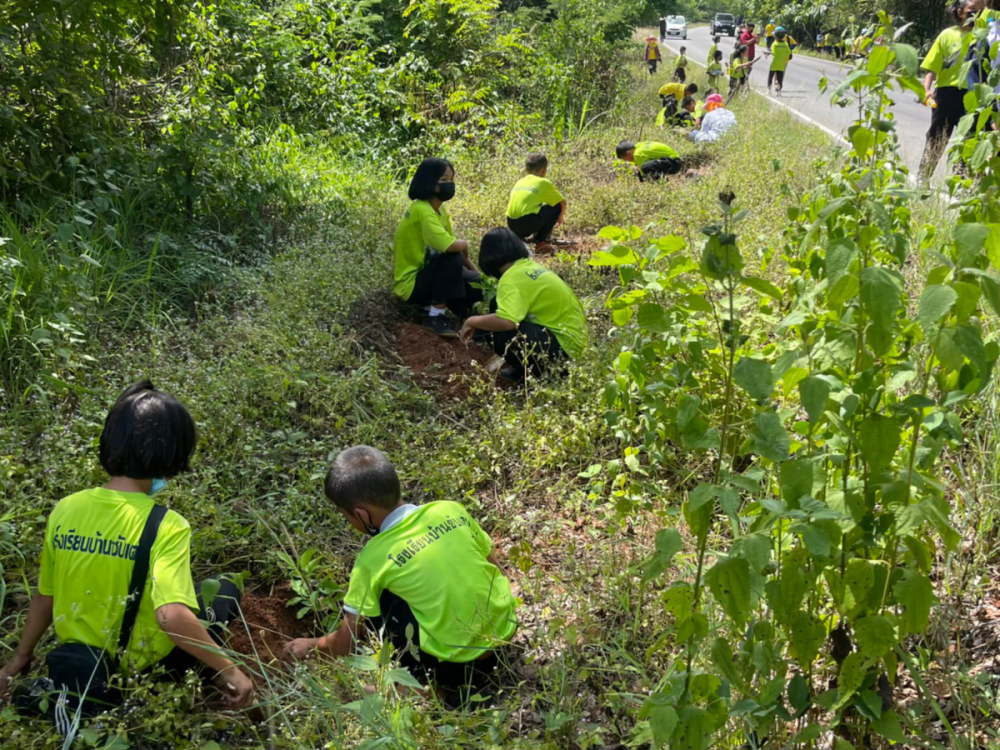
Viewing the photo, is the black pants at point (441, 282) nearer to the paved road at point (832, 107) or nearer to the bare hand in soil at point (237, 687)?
the paved road at point (832, 107)

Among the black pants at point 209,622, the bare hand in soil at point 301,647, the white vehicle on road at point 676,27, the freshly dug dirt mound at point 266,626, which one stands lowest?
the white vehicle on road at point 676,27

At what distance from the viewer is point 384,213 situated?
6.78 m

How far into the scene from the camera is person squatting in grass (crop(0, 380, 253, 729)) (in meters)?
2.37

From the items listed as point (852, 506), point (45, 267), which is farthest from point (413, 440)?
point (852, 506)

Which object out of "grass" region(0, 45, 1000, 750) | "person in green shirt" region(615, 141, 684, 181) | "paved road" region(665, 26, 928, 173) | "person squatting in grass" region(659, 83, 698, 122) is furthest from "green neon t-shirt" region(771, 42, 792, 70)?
"person squatting in grass" region(659, 83, 698, 122)

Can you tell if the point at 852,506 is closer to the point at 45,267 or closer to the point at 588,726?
→ the point at 588,726

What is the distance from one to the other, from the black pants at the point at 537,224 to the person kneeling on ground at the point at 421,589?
173 inches

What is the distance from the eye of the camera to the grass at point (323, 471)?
231 cm

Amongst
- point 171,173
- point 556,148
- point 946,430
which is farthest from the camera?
point 556,148

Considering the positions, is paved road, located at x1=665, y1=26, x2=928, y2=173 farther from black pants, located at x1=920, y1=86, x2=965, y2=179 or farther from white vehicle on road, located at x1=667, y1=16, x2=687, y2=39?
white vehicle on road, located at x1=667, y1=16, x2=687, y2=39

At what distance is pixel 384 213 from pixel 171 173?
1.67m

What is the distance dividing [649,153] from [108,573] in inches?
277

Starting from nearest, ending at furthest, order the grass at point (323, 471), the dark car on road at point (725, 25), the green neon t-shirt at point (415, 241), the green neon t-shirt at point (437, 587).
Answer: the grass at point (323, 471), the green neon t-shirt at point (437, 587), the green neon t-shirt at point (415, 241), the dark car on road at point (725, 25)

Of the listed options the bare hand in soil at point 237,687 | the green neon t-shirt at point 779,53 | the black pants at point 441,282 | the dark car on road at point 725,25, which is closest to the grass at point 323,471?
the bare hand in soil at point 237,687
